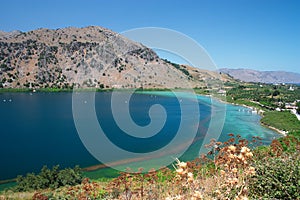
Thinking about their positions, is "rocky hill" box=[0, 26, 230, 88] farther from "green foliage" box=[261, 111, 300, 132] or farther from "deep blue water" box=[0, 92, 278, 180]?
"deep blue water" box=[0, 92, 278, 180]

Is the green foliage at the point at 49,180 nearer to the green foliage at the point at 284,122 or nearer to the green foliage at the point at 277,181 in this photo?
the green foliage at the point at 277,181

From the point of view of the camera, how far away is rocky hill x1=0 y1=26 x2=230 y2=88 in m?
76.2

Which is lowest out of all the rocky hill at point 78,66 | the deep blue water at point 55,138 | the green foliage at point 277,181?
the deep blue water at point 55,138

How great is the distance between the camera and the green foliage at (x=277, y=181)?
330cm

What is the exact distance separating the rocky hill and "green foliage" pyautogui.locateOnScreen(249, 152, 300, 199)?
60.4 meters

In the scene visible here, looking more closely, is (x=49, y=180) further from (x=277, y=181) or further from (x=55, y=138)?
(x=55, y=138)

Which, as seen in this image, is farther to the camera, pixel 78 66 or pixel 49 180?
pixel 78 66

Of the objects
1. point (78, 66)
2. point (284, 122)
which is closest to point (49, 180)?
point (284, 122)

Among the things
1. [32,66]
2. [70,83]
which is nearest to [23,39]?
[32,66]

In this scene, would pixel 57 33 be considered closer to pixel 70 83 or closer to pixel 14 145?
pixel 70 83

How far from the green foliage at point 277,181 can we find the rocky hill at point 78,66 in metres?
60.4

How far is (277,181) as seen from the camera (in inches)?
135

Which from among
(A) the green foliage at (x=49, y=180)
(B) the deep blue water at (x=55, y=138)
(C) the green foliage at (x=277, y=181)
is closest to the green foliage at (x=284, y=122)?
(B) the deep blue water at (x=55, y=138)

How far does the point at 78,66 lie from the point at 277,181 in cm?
8952
